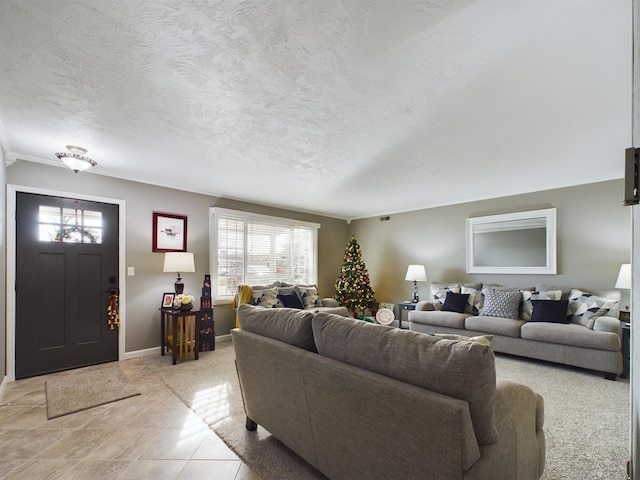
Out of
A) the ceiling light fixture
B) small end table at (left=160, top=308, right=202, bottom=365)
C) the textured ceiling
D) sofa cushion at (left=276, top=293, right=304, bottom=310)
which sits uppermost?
the textured ceiling

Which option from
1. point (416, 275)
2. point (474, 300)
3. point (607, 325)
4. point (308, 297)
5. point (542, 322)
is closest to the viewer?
point (607, 325)

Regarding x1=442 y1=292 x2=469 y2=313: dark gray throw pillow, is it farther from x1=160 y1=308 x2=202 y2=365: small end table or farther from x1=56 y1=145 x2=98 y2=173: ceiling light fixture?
x1=56 y1=145 x2=98 y2=173: ceiling light fixture

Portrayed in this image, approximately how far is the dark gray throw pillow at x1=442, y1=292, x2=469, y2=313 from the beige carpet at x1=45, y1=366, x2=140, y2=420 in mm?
4424

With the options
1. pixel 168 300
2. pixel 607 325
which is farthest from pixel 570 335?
pixel 168 300

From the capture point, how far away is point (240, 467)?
6.45 ft

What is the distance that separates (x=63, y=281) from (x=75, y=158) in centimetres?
156

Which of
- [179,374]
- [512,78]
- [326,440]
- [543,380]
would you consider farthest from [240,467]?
[543,380]

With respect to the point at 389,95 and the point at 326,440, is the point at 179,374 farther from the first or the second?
the point at 389,95

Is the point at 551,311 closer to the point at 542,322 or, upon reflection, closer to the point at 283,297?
the point at 542,322

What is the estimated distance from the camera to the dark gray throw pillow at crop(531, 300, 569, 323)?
4012 millimetres

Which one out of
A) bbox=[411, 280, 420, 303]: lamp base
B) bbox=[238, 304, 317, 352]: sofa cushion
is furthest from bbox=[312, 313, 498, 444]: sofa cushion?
bbox=[411, 280, 420, 303]: lamp base

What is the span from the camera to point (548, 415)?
2.64 m

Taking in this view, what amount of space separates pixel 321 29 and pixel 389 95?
772mm

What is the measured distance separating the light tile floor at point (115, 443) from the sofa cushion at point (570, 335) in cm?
375
